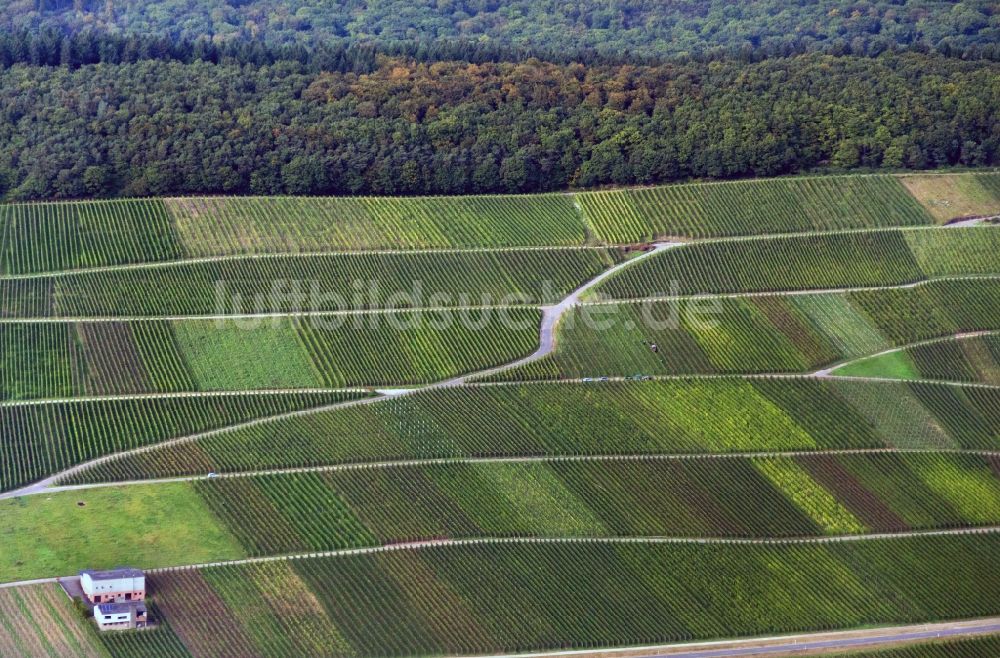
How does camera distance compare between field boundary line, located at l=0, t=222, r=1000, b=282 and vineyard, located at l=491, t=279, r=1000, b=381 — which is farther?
field boundary line, located at l=0, t=222, r=1000, b=282

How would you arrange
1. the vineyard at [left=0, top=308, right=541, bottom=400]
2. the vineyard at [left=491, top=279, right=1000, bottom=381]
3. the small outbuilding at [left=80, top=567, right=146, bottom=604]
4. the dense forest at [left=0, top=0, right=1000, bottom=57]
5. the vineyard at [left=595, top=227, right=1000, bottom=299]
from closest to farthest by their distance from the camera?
1. the small outbuilding at [left=80, top=567, right=146, bottom=604]
2. the vineyard at [left=0, top=308, right=541, bottom=400]
3. the vineyard at [left=491, top=279, right=1000, bottom=381]
4. the vineyard at [left=595, top=227, right=1000, bottom=299]
5. the dense forest at [left=0, top=0, right=1000, bottom=57]

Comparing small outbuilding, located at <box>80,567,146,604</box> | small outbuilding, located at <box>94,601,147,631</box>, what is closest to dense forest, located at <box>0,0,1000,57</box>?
small outbuilding, located at <box>80,567,146,604</box>

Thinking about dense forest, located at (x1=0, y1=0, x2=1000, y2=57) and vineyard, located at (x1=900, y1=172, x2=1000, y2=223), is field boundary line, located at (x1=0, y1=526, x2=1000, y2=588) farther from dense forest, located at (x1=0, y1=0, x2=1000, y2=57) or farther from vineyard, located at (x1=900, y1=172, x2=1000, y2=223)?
dense forest, located at (x1=0, y1=0, x2=1000, y2=57)

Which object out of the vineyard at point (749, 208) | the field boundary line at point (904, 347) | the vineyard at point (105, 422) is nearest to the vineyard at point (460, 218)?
the vineyard at point (749, 208)

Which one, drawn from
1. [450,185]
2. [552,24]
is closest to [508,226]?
[450,185]

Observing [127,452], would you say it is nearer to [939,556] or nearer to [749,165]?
[939,556]

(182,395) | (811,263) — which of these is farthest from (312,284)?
(811,263)
